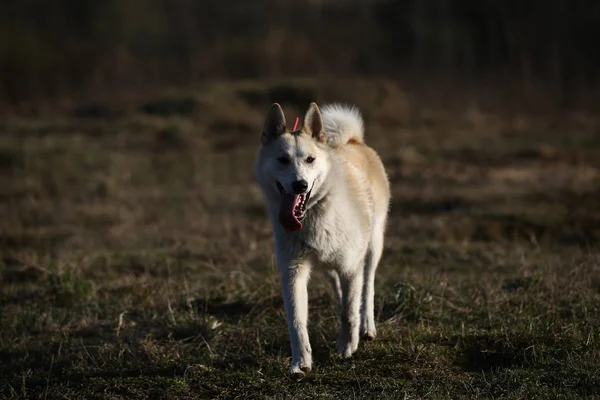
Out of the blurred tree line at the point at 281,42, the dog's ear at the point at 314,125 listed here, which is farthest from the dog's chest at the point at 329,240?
the blurred tree line at the point at 281,42

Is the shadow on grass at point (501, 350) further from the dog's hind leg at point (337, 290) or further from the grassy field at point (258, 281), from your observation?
the dog's hind leg at point (337, 290)

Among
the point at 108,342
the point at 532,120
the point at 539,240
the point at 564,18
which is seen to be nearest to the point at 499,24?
the point at 564,18

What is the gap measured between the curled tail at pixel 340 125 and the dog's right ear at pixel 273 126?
87 cm

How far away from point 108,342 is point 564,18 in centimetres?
2342

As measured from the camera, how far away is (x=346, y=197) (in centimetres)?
495

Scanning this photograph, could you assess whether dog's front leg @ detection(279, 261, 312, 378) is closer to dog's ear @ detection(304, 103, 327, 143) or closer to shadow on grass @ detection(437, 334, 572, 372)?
dog's ear @ detection(304, 103, 327, 143)

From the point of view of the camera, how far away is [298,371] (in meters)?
4.57

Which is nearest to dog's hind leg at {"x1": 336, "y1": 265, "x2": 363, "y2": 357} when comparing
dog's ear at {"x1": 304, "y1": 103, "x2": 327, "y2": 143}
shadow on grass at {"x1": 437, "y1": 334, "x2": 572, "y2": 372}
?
shadow on grass at {"x1": 437, "y1": 334, "x2": 572, "y2": 372}

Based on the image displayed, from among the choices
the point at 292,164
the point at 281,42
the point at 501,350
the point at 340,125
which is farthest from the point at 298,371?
the point at 281,42

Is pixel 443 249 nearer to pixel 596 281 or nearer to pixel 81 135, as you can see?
pixel 596 281

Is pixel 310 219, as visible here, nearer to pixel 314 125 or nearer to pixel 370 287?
pixel 314 125

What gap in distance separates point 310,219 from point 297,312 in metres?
0.55

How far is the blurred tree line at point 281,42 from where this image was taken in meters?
22.4

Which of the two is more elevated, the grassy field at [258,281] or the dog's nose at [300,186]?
the dog's nose at [300,186]
